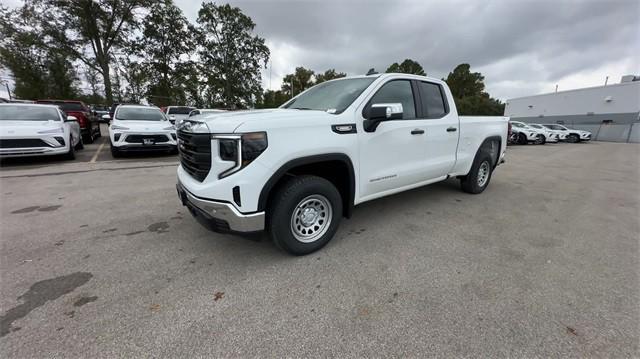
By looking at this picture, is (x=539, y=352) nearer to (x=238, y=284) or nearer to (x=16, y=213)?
(x=238, y=284)

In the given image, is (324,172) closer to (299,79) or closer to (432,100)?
(432,100)

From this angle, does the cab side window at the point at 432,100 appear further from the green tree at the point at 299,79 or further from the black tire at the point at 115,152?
the green tree at the point at 299,79

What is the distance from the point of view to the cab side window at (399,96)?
10.2 ft

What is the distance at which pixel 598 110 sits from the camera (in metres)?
31.4

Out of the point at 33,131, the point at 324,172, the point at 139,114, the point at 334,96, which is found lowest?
the point at 324,172


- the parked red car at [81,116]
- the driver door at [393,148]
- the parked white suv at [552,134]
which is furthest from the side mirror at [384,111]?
the parked white suv at [552,134]

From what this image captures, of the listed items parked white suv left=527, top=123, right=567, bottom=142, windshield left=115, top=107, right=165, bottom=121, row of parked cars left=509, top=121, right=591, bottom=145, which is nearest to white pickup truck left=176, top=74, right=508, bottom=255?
windshield left=115, top=107, right=165, bottom=121

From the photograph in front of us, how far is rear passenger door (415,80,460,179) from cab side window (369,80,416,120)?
0.53 ft

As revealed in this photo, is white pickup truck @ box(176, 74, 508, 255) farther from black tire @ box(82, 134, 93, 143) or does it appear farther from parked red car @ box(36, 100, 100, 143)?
black tire @ box(82, 134, 93, 143)

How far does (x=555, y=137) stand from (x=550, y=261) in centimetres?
2580

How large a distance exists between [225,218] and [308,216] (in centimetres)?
84

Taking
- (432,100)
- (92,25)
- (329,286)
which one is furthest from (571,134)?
(92,25)

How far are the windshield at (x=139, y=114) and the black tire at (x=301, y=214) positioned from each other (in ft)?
27.2

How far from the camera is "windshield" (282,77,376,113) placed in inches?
117
